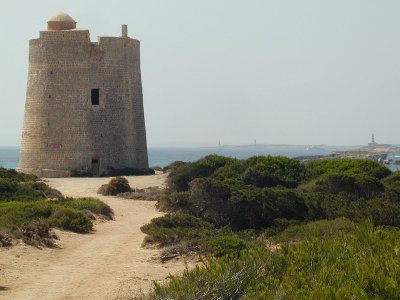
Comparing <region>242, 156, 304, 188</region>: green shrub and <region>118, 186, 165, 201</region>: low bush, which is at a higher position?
<region>242, 156, 304, 188</region>: green shrub

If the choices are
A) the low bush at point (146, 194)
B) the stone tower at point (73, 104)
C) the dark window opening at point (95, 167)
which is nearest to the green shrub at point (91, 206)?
the low bush at point (146, 194)

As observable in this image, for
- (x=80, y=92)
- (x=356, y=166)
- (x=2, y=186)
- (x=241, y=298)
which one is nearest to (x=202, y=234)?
(x=241, y=298)

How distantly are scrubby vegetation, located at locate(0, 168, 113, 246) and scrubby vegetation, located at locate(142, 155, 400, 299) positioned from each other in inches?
76.1

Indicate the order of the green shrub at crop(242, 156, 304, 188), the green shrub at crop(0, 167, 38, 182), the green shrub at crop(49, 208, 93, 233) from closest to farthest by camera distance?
the green shrub at crop(49, 208, 93, 233), the green shrub at crop(242, 156, 304, 188), the green shrub at crop(0, 167, 38, 182)

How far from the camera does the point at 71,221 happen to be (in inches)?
678

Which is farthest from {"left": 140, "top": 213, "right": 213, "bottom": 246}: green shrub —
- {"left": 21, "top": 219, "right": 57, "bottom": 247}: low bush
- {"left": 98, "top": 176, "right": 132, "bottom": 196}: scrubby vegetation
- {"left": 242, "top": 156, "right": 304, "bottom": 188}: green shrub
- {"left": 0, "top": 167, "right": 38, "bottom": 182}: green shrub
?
{"left": 0, "top": 167, "right": 38, "bottom": 182}: green shrub

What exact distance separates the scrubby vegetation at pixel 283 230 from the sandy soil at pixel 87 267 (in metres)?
0.69

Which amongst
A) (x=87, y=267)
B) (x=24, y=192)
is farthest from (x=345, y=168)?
→ (x=87, y=267)

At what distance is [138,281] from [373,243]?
12.0 ft

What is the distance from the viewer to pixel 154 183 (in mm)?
28953

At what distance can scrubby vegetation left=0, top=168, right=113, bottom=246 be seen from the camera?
15.0m

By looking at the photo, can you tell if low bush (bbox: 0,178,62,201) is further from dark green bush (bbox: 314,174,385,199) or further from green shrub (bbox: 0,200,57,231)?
dark green bush (bbox: 314,174,385,199)

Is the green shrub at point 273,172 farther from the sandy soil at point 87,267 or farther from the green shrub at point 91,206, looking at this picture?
the sandy soil at point 87,267

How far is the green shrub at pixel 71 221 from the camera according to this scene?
55.8ft
